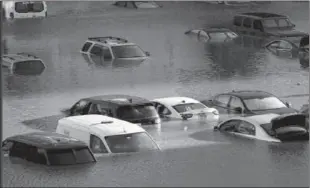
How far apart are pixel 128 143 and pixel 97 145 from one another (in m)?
0.45

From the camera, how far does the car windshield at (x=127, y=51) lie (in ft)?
96.4

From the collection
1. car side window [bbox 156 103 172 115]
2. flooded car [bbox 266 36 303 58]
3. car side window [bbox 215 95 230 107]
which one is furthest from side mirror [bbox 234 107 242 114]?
flooded car [bbox 266 36 303 58]

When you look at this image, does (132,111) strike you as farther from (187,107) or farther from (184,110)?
(187,107)

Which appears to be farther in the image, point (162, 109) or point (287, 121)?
point (162, 109)

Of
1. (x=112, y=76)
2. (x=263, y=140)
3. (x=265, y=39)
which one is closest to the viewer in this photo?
(x=263, y=140)

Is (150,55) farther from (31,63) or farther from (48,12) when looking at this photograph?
(48,12)

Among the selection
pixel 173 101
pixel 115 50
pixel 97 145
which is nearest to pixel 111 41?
pixel 115 50

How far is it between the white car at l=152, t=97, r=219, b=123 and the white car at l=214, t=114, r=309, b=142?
2044mm

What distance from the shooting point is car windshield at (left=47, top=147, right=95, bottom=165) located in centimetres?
1528

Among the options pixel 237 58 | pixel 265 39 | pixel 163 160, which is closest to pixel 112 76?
pixel 237 58

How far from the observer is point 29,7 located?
37500mm

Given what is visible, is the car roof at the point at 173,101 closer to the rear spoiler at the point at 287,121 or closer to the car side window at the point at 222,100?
the car side window at the point at 222,100

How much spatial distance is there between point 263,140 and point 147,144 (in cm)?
226

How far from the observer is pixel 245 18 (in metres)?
35.4
